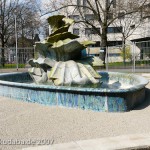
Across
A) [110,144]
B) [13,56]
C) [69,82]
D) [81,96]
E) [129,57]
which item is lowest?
[110,144]

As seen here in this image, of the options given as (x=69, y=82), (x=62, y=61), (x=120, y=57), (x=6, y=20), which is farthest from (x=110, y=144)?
(x=6, y=20)

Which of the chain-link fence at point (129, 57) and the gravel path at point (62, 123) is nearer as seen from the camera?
the gravel path at point (62, 123)

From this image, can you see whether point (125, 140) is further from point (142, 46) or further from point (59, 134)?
point (142, 46)

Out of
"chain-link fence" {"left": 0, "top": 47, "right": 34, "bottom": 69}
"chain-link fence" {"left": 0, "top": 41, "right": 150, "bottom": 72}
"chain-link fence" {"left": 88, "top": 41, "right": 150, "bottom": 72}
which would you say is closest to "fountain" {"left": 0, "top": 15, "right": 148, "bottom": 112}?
"chain-link fence" {"left": 88, "top": 41, "right": 150, "bottom": 72}

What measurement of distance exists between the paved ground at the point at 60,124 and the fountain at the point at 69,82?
0.94 feet

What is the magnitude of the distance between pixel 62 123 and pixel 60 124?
0.30 ft

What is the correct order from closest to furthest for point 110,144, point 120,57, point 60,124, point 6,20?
1. point 110,144
2. point 60,124
3. point 120,57
4. point 6,20

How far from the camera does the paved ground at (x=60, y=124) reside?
5402 millimetres

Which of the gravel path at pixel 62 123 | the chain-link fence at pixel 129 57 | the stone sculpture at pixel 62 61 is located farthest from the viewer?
the chain-link fence at pixel 129 57

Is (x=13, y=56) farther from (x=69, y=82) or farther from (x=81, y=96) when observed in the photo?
(x=81, y=96)

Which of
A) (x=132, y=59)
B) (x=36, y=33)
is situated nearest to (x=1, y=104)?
(x=132, y=59)

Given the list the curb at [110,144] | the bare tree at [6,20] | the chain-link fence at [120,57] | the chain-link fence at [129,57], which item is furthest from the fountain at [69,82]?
the bare tree at [6,20]

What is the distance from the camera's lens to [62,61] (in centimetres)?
985

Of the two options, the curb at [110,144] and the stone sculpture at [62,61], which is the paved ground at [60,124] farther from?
the stone sculpture at [62,61]
